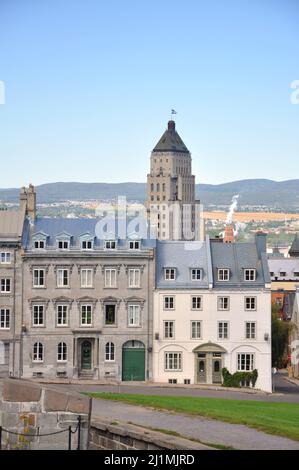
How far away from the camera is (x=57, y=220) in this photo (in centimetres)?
9438

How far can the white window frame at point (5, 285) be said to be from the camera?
90.4 m

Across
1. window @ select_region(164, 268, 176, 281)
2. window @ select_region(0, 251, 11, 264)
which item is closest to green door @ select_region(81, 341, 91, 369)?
window @ select_region(164, 268, 176, 281)

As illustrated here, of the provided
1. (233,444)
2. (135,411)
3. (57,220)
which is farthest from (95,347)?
(233,444)

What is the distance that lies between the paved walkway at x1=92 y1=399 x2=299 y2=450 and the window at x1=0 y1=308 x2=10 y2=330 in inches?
1608

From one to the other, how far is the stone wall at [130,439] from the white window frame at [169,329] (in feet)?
160

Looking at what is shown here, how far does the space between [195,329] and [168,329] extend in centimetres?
178

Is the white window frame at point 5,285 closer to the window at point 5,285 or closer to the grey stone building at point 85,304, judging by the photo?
the window at point 5,285

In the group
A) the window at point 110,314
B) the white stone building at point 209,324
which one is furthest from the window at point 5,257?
the white stone building at point 209,324

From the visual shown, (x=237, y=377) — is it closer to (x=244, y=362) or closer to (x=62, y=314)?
(x=244, y=362)

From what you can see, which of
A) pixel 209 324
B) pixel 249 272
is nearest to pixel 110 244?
pixel 209 324

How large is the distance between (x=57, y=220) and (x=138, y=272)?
7.61 meters

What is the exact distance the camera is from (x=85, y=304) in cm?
9062

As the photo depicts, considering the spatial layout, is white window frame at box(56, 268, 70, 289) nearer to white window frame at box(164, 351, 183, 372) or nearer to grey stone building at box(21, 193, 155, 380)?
grey stone building at box(21, 193, 155, 380)

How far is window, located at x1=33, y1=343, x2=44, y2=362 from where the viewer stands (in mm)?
90188
